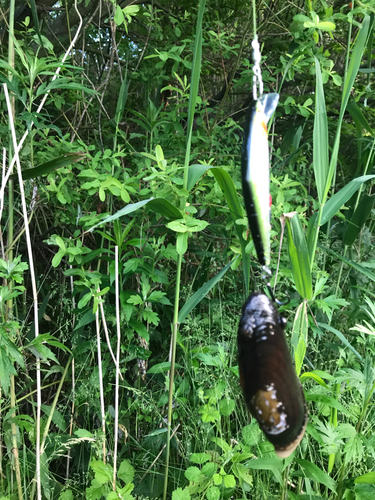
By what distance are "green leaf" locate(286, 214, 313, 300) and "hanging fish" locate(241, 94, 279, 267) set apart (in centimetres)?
28

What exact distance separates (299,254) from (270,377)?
0.36 meters

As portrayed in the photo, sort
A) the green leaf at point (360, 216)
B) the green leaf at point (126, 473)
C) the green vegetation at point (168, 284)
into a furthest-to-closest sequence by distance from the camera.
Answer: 1. the green leaf at point (360, 216)
2. the green leaf at point (126, 473)
3. the green vegetation at point (168, 284)

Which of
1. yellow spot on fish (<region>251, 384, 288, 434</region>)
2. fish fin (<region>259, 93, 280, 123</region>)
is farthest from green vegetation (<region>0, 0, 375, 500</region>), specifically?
yellow spot on fish (<region>251, 384, 288, 434</region>)

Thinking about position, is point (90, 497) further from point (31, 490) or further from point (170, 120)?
point (170, 120)

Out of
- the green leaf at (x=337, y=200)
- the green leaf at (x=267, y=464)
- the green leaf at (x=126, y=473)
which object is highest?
the green leaf at (x=337, y=200)

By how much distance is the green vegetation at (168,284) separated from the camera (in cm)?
95

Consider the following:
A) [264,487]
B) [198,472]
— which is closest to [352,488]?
[264,487]

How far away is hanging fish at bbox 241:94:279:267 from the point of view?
0.39m

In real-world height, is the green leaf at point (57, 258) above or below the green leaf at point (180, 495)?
above

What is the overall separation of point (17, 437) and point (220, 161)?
1297 mm

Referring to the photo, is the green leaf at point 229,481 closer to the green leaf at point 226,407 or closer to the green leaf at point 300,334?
the green leaf at point 226,407

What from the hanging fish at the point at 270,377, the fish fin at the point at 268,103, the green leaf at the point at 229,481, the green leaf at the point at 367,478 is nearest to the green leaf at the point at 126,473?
the green leaf at the point at 229,481

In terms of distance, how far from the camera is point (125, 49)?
6.38 feet

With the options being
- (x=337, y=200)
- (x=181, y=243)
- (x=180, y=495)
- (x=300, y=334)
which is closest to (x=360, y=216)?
(x=337, y=200)
